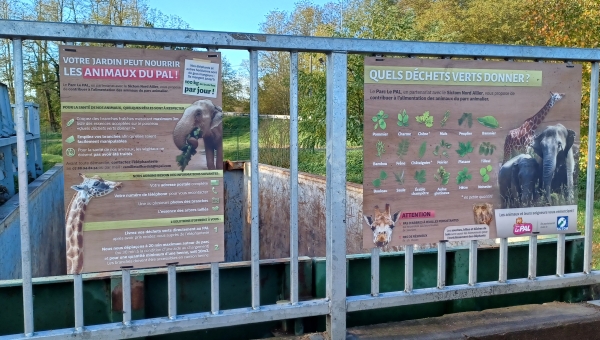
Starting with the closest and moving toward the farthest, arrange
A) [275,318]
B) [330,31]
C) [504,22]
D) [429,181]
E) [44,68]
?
[275,318] → [429,181] → [330,31] → [44,68] → [504,22]

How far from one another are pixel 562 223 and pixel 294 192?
1.95 m

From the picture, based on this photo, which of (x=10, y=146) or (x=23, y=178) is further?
(x=10, y=146)

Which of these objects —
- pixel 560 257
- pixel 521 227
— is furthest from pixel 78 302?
pixel 560 257

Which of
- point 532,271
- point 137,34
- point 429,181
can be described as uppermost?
point 137,34

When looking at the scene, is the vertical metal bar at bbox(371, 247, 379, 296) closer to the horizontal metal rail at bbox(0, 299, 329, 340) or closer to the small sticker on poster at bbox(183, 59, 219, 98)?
the horizontal metal rail at bbox(0, 299, 329, 340)

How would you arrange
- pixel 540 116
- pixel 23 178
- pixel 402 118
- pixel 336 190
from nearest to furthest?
1. pixel 23 178
2. pixel 336 190
3. pixel 402 118
4. pixel 540 116

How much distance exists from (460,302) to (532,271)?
0.52m

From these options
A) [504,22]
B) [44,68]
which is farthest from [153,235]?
[504,22]

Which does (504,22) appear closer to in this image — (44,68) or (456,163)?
(44,68)

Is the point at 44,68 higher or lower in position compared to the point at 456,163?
higher

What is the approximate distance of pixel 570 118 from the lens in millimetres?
3762

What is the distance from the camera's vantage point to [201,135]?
2943 millimetres

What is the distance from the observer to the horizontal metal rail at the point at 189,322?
2.83 meters

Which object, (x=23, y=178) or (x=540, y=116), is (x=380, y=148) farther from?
Result: (x=23, y=178)
